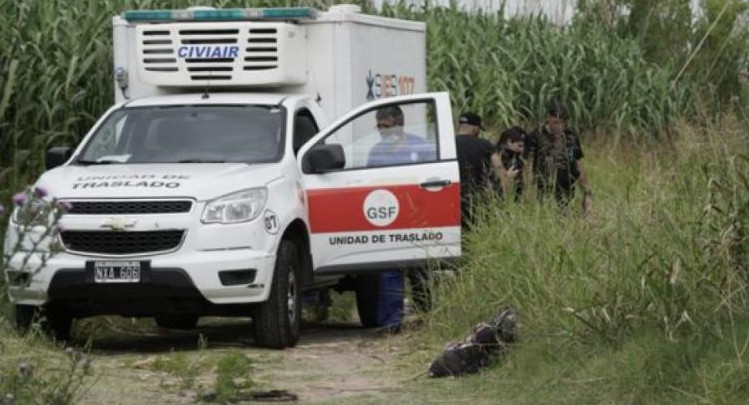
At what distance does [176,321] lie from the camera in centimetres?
1512

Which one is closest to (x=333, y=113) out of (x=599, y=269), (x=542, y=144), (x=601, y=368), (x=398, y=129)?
(x=398, y=129)

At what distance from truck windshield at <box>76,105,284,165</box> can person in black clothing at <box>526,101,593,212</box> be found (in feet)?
7.32

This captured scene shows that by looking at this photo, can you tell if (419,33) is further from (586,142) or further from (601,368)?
(601,368)

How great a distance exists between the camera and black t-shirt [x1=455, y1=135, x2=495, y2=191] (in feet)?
49.8

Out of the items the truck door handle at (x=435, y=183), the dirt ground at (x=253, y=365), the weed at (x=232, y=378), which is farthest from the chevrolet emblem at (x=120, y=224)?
the truck door handle at (x=435, y=183)

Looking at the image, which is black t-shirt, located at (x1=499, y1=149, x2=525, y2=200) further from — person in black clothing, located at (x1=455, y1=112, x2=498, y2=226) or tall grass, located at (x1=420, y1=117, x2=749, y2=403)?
tall grass, located at (x1=420, y1=117, x2=749, y2=403)

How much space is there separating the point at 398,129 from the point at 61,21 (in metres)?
4.44

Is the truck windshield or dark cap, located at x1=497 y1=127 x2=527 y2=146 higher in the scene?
the truck windshield

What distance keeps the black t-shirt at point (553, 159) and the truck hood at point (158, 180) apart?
273 centimetres

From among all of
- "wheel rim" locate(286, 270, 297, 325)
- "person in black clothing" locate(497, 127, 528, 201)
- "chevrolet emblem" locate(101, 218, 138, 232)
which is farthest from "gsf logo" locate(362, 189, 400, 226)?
"chevrolet emblem" locate(101, 218, 138, 232)

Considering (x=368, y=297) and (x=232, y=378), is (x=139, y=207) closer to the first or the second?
(x=232, y=378)

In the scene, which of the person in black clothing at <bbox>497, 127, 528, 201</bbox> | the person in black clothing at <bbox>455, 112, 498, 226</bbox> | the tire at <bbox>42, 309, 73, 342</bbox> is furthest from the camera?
the person in black clothing at <bbox>497, 127, 528, 201</bbox>

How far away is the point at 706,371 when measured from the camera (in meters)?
9.35

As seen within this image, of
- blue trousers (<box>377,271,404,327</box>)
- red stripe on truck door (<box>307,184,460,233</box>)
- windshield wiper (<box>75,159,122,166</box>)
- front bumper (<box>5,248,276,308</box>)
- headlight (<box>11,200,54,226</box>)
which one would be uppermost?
headlight (<box>11,200,54,226</box>)
